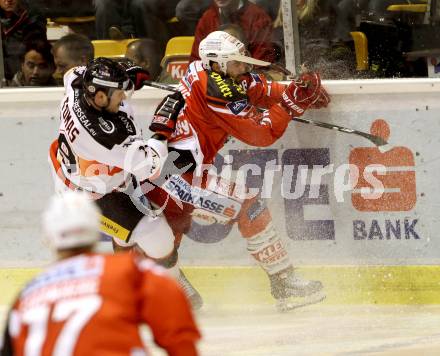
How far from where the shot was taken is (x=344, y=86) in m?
6.52

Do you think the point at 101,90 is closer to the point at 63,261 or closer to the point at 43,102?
the point at 43,102

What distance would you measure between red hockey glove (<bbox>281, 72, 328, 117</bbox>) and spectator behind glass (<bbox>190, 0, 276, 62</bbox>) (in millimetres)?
395

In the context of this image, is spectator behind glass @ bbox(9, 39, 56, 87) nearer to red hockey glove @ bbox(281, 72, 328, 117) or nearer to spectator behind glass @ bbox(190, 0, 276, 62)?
spectator behind glass @ bbox(190, 0, 276, 62)

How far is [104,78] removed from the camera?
237 inches

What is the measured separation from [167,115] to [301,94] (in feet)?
2.34

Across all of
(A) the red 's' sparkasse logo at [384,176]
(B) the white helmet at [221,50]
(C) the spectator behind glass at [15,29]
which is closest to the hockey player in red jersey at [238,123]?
(B) the white helmet at [221,50]

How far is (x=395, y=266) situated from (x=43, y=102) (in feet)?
7.15

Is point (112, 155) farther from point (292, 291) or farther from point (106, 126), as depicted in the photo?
point (292, 291)

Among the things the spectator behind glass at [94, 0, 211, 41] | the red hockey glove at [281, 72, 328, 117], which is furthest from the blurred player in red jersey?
the spectator behind glass at [94, 0, 211, 41]

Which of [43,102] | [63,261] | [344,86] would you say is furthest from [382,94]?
[63,261]

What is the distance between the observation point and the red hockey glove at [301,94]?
639 cm

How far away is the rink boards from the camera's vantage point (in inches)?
256

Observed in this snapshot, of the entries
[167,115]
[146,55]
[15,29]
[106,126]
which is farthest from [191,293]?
[15,29]

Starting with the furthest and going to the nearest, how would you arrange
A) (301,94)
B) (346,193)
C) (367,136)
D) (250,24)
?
1. (250,24)
2. (346,193)
3. (367,136)
4. (301,94)
